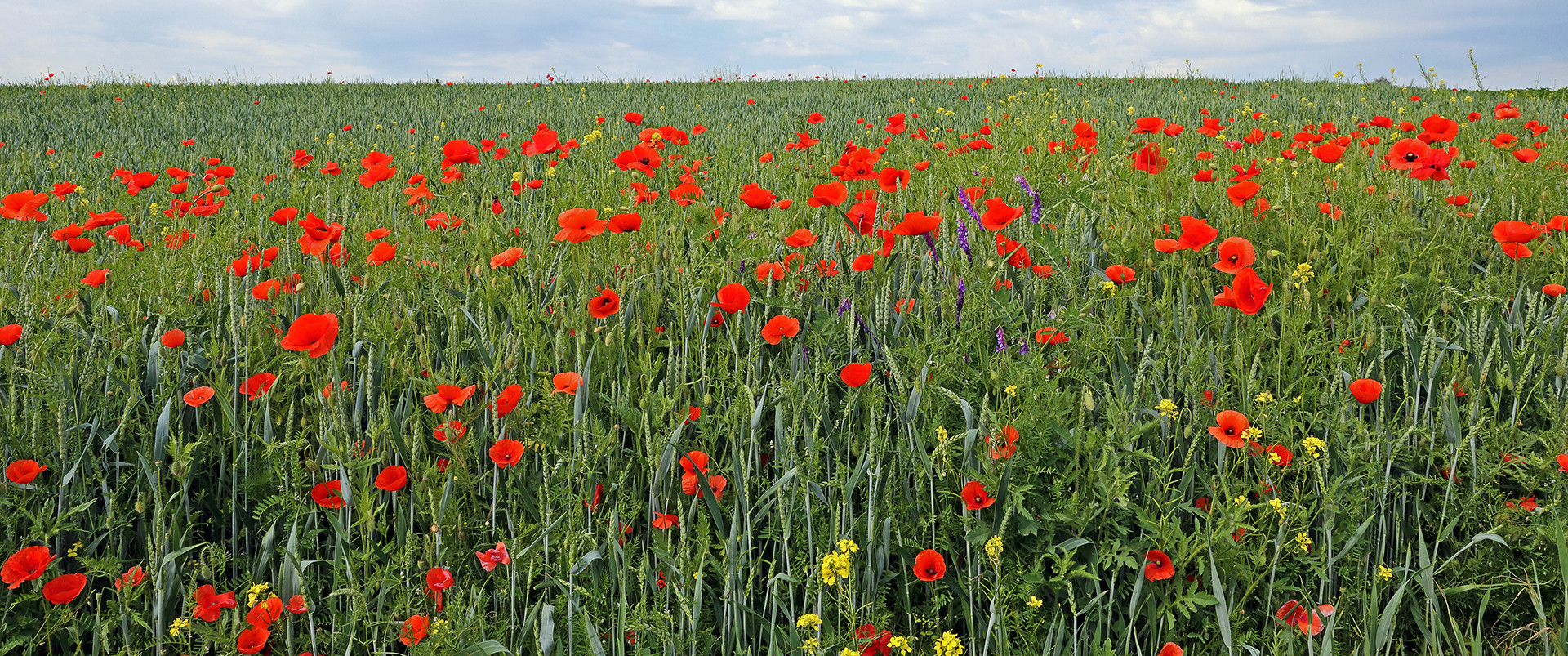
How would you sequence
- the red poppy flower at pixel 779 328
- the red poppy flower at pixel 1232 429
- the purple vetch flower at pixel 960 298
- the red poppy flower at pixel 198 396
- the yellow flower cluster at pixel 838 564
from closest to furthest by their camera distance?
the yellow flower cluster at pixel 838 564 → the red poppy flower at pixel 1232 429 → the red poppy flower at pixel 198 396 → the red poppy flower at pixel 779 328 → the purple vetch flower at pixel 960 298

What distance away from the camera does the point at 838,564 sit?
1.30m

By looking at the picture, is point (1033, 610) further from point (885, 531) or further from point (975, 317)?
point (975, 317)

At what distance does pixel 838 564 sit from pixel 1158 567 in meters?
0.64

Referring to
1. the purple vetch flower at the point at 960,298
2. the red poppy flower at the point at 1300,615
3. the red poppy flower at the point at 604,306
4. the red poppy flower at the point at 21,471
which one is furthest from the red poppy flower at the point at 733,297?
the red poppy flower at the point at 21,471

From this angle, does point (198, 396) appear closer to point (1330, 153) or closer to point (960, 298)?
point (960, 298)

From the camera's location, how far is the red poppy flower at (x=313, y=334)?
1.53 metres

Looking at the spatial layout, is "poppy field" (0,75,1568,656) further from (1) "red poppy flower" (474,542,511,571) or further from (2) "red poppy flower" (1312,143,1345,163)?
(2) "red poppy flower" (1312,143,1345,163)

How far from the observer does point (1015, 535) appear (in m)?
1.60

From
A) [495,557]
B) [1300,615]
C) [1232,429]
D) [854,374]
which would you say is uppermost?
[854,374]

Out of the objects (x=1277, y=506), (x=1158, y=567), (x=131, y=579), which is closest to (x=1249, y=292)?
(x=1277, y=506)

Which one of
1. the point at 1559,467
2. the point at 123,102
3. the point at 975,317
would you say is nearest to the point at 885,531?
the point at 975,317

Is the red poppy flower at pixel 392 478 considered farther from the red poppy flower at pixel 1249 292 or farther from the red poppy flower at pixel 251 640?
the red poppy flower at pixel 1249 292

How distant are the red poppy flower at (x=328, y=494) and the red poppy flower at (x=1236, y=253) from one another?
6.33 feet

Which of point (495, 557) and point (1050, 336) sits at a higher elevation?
point (1050, 336)
